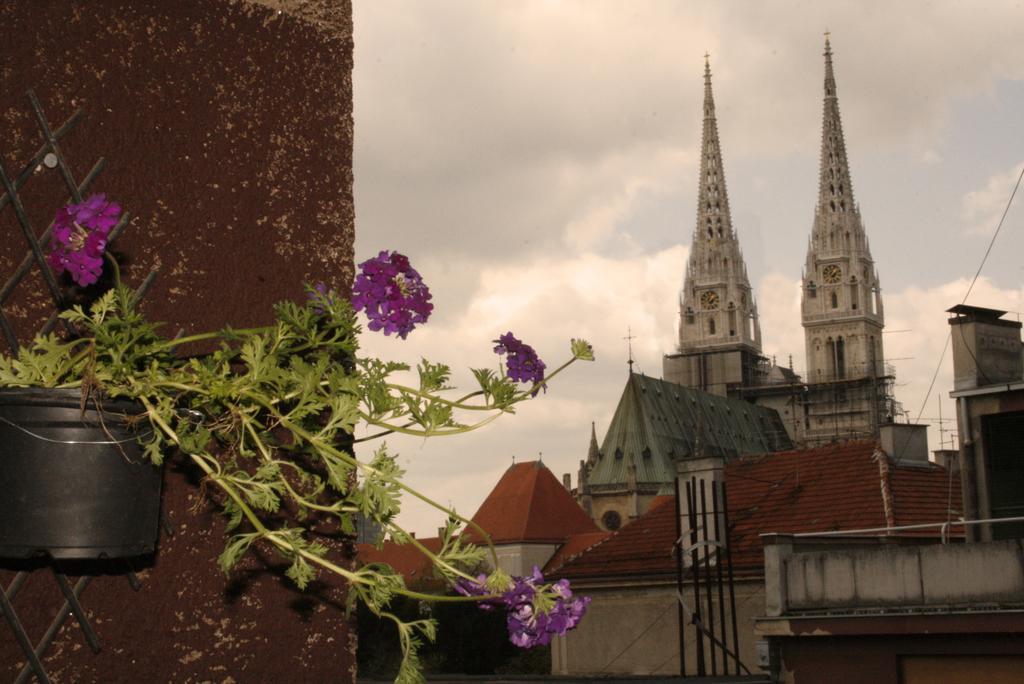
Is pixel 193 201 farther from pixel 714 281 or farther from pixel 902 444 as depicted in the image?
pixel 714 281

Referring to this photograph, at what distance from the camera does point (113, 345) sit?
2.08 m

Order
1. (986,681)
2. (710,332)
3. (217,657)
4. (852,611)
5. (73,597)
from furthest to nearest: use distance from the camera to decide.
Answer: (710,332) → (852,611) → (986,681) → (217,657) → (73,597)

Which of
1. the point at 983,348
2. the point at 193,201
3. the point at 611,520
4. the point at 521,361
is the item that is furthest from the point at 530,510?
the point at 521,361

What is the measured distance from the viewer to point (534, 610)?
234 cm

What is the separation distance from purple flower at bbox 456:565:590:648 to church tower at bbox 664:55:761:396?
11477cm

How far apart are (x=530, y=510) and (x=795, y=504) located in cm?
4686

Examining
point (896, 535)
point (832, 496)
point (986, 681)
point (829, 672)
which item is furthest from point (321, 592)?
point (832, 496)

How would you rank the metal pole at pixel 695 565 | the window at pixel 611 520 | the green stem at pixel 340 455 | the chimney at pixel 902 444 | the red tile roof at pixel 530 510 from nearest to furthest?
the green stem at pixel 340 455, the metal pole at pixel 695 565, the chimney at pixel 902 444, the red tile roof at pixel 530 510, the window at pixel 611 520

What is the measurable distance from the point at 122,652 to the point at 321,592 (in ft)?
1.51

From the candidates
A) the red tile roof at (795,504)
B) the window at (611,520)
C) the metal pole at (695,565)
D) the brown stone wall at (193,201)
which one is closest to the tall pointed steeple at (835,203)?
the window at (611,520)

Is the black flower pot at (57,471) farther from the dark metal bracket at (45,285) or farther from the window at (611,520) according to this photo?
the window at (611,520)

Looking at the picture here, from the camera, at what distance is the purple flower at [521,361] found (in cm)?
250

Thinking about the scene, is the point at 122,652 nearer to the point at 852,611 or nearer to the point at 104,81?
the point at 104,81

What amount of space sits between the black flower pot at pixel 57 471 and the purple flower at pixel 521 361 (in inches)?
28.8
